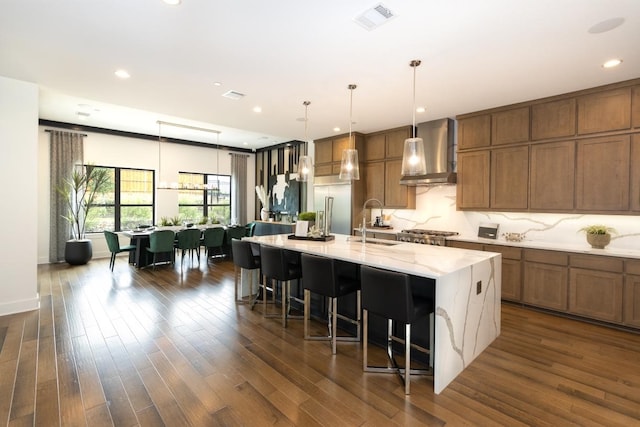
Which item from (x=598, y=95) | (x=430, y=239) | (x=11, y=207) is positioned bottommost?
(x=430, y=239)

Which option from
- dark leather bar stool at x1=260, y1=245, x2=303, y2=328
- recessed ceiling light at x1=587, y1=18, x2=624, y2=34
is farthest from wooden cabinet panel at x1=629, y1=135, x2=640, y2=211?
dark leather bar stool at x1=260, y1=245, x2=303, y2=328

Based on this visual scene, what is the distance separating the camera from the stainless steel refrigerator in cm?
628

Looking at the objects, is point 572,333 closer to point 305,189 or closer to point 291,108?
point 291,108

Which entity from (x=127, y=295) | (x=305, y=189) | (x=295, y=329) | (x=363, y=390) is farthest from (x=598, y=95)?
(x=127, y=295)

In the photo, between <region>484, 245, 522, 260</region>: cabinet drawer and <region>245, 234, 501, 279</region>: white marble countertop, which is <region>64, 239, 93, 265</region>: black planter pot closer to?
<region>245, 234, 501, 279</region>: white marble countertop

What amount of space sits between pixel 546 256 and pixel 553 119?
5.99 ft

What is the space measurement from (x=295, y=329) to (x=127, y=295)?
9.44ft

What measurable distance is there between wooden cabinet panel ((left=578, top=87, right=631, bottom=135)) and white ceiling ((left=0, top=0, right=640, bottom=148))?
0.63ft

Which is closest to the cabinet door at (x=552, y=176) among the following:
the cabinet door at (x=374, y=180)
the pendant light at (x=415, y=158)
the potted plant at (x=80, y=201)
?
the pendant light at (x=415, y=158)

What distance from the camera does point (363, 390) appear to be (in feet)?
7.66

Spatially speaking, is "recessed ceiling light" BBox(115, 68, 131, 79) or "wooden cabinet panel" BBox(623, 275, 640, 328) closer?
"wooden cabinet panel" BBox(623, 275, 640, 328)

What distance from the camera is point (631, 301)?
10.9ft

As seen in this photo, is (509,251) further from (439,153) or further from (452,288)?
(452,288)

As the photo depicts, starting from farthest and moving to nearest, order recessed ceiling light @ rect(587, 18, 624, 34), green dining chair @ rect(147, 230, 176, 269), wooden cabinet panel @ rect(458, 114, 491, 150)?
green dining chair @ rect(147, 230, 176, 269)
wooden cabinet panel @ rect(458, 114, 491, 150)
recessed ceiling light @ rect(587, 18, 624, 34)
